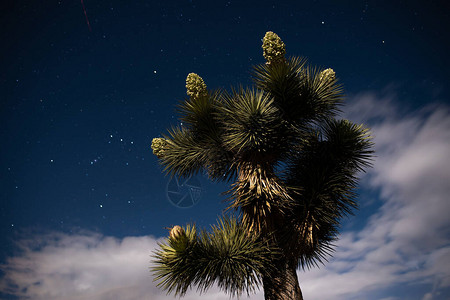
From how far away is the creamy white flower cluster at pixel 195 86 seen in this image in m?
6.96

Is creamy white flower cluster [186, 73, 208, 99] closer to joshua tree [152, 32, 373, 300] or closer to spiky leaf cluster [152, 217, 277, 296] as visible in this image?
joshua tree [152, 32, 373, 300]

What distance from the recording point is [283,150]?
701 cm

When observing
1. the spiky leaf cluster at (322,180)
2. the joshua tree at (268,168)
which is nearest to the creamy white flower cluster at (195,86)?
the joshua tree at (268,168)

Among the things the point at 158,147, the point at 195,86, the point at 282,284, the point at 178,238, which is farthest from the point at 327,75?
the point at 178,238

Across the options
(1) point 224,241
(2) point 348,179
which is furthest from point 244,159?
(2) point 348,179

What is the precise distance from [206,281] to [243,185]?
196 centimetres

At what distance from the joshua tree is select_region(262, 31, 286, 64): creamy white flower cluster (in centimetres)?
2

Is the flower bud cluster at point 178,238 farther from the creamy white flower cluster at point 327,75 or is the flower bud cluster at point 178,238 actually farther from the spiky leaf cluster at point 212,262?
the creamy white flower cluster at point 327,75

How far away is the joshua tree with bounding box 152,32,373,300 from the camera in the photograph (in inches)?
242

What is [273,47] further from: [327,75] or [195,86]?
[195,86]

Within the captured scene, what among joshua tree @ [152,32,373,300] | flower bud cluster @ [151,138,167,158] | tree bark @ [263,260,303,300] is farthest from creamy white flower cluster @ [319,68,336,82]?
tree bark @ [263,260,303,300]

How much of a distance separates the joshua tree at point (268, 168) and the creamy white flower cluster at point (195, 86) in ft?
0.07

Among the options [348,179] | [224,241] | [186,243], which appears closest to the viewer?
[186,243]

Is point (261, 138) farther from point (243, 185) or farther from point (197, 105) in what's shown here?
point (197, 105)
